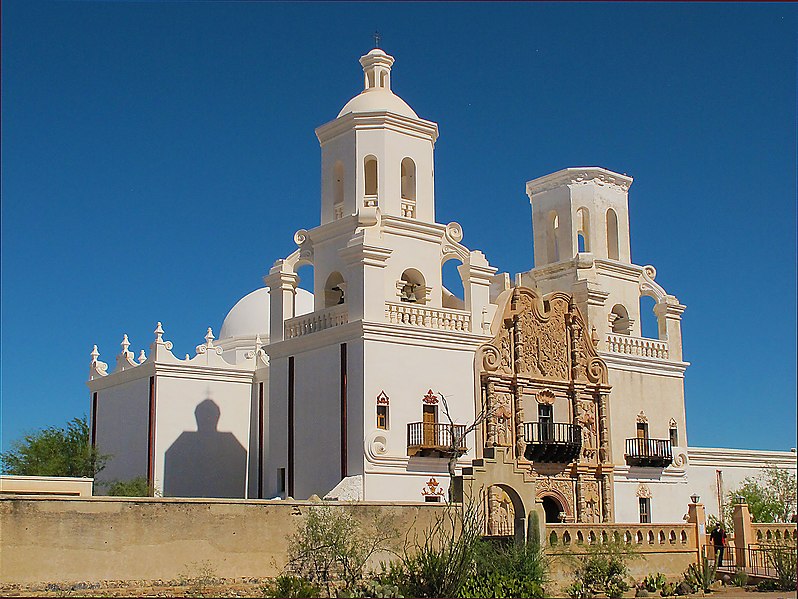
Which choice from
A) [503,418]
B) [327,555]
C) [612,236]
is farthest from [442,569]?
[612,236]

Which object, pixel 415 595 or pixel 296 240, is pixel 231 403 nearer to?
pixel 296 240

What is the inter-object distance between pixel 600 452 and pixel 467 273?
24.1 ft

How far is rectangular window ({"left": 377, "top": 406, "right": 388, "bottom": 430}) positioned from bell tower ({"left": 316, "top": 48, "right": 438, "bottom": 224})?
6.17 m

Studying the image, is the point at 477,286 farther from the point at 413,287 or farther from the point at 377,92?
the point at 377,92

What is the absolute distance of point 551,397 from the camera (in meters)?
34.8

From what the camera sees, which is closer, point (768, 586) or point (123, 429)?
point (768, 586)

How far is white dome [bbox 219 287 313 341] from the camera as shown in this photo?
41656mm

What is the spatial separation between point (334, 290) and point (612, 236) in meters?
11.2

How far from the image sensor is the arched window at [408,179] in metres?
34.5

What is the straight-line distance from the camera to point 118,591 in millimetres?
20641

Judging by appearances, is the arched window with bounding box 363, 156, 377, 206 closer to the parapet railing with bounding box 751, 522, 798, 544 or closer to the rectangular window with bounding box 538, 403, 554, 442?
the rectangular window with bounding box 538, 403, 554, 442

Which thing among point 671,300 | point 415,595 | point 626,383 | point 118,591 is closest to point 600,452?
point 626,383

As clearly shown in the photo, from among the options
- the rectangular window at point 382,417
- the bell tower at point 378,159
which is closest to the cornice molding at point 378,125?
the bell tower at point 378,159

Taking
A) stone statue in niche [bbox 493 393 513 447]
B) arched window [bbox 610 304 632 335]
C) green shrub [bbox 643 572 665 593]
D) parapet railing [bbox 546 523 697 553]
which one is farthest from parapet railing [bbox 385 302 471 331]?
green shrub [bbox 643 572 665 593]
